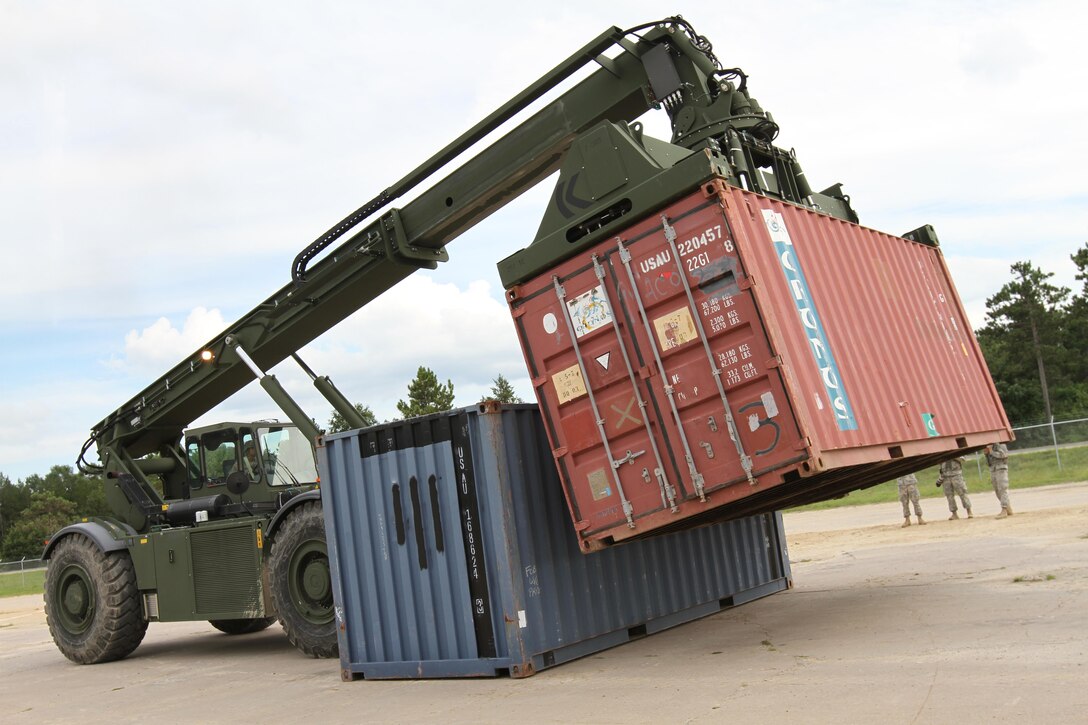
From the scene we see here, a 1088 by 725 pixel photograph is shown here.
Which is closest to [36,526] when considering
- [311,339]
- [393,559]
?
[311,339]

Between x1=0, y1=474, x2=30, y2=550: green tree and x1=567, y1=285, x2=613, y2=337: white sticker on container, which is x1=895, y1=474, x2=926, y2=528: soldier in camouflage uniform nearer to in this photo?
x1=567, y1=285, x2=613, y2=337: white sticker on container

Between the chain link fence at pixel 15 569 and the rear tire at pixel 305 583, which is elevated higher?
the chain link fence at pixel 15 569

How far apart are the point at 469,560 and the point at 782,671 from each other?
283 centimetres

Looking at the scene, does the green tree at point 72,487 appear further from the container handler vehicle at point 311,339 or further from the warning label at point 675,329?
the warning label at point 675,329

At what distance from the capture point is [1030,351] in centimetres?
6394

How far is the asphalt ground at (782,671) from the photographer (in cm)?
588

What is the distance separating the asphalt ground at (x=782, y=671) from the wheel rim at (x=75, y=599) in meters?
0.62

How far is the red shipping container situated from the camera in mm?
7066

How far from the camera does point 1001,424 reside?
32.3ft

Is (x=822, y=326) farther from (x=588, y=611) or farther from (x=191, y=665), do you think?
(x=191, y=665)

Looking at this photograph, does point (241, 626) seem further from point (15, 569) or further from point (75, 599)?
point (15, 569)

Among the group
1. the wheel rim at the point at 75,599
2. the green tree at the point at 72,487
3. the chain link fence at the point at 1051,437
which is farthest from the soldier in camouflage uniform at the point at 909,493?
the green tree at the point at 72,487

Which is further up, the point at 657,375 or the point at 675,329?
the point at 675,329

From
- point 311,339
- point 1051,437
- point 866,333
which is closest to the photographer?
point 866,333
